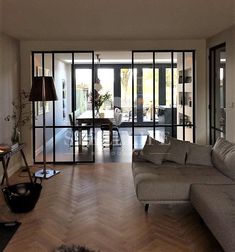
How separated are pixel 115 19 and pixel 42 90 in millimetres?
1809

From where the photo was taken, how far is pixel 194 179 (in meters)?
3.89

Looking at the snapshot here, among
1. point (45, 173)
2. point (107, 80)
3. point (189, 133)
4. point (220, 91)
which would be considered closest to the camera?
point (45, 173)

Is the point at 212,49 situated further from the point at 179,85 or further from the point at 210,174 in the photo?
the point at 210,174

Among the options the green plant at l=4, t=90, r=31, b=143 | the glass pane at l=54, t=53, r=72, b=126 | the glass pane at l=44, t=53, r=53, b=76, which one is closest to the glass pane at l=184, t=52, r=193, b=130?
the glass pane at l=54, t=53, r=72, b=126

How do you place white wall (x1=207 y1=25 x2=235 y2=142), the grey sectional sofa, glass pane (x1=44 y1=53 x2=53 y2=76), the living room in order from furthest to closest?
glass pane (x1=44 y1=53 x2=53 y2=76) < white wall (x1=207 y1=25 x2=235 y2=142) < the living room < the grey sectional sofa

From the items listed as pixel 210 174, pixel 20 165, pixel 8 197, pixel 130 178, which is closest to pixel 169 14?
pixel 210 174

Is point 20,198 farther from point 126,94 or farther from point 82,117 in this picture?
point 126,94

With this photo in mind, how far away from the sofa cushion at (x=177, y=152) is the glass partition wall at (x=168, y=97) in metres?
2.19

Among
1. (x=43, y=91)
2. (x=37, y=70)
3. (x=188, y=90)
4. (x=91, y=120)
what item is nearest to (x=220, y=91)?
(x=188, y=90)

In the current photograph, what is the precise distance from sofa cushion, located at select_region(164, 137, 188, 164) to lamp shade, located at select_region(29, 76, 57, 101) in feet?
7.39

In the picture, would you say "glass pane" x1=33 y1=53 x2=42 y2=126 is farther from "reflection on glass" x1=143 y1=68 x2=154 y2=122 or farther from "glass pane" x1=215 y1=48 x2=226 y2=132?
"glass pane" x1=215 y1=48 x2=226 y2=132

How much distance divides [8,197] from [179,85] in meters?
4.33

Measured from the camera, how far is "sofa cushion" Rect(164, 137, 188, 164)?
476 centimetres

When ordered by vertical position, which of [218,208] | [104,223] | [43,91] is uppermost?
[43,91]
